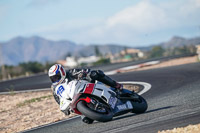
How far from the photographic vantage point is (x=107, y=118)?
714 centimetres

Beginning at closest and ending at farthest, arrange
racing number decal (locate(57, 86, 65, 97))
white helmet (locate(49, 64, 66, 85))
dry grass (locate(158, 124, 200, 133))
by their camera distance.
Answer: dry grass (locate(158, 124, 200, 133))
racing number decal (locate(57, 86, 65, 97))
white helmet (locate(49, 64, 66, 85))

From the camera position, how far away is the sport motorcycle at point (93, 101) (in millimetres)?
7025

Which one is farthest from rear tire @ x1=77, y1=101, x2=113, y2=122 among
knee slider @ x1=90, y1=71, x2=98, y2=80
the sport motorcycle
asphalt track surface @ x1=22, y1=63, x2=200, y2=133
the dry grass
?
the dry grass

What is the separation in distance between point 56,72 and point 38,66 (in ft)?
162

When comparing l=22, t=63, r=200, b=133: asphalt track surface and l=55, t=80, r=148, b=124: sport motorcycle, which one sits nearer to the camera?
l=22, t=63, r=200, b=133: asphalt track surface

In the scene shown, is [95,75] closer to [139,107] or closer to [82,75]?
[82,75]

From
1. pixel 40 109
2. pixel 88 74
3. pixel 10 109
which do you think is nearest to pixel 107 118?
pixel 88 74

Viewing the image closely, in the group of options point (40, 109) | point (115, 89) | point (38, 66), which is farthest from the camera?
point (38, 66)

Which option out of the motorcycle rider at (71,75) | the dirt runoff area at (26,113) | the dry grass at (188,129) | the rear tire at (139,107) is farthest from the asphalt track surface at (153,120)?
the dirt runoff area at (26,113)

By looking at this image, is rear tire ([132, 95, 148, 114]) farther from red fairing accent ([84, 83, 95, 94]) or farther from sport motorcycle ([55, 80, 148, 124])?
red fairing accent ([84, 83, 95, 94])

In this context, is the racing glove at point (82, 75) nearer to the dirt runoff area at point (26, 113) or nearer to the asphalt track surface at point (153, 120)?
the asphalt track surface at point (153, 120)

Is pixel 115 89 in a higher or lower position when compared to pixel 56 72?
lower

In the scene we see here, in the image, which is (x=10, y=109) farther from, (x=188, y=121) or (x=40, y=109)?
(x=188, y=121)

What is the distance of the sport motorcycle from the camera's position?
7025mm
